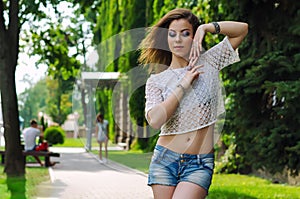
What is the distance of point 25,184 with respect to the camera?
1421 centimetres

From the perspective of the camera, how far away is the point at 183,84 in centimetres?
350

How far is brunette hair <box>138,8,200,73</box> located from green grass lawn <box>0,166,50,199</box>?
7.89 metres

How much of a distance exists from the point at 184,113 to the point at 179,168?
0.96 ft

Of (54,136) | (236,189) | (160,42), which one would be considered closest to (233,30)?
(160,42)

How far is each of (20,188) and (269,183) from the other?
5.35 meters

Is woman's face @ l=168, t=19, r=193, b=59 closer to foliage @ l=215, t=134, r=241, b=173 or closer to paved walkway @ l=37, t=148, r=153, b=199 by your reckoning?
paved walkway @ l=37, t=148, r=153, b=199

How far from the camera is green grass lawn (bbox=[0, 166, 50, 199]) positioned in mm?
11891

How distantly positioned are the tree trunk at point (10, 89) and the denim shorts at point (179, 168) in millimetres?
13060

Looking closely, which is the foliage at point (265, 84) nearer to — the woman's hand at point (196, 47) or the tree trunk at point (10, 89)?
the tree trunk at point (10, 89)

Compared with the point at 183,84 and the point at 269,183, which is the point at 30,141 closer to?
the point at 269,183

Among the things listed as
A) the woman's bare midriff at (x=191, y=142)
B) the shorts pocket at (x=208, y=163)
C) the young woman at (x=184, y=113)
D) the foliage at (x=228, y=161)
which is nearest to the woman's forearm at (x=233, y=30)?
the young woman at (x=184, y=113)

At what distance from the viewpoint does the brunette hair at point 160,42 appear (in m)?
3.78

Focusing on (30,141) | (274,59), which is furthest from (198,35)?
(30,141)

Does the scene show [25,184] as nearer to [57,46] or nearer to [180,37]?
[57,46]
